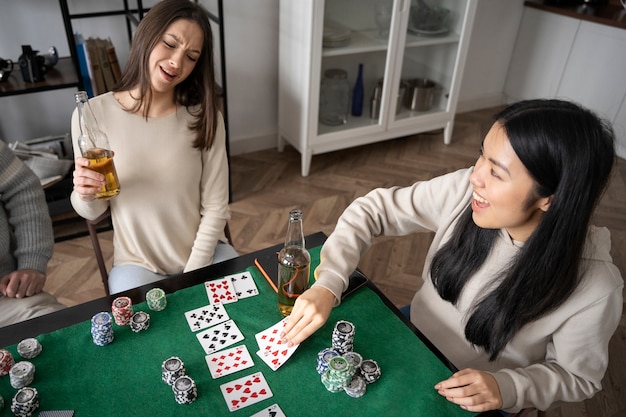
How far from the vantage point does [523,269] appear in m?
1.09

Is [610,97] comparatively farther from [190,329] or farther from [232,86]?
[190,329]

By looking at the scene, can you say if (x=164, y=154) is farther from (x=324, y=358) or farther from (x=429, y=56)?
(x=429, y=56)

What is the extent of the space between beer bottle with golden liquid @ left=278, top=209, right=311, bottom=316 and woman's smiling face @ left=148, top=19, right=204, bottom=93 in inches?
25.2

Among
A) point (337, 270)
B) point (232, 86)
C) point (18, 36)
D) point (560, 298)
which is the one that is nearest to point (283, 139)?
point (232, 86)

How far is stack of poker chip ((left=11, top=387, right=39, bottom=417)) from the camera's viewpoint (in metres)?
0.93

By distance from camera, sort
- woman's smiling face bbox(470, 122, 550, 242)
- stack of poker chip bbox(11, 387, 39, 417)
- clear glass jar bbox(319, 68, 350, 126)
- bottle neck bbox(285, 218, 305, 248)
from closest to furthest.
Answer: stack of poker chip bbox(11, 387, 39, 417) → woman's smiling face bbox(470, 122, 550, 242) → bottle neck bbox(285, 218, 305, 248) → clear glass jar bbox(319, 68, 350, 126)

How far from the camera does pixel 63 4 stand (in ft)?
6.86

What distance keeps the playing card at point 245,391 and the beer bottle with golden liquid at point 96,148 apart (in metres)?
0.72

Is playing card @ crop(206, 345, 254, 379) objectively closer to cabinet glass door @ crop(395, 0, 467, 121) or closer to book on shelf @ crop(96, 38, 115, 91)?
book on shelf @ crop(96, 38, 115, 91)

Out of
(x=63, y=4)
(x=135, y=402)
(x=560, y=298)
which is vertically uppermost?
(x=63, y=4)

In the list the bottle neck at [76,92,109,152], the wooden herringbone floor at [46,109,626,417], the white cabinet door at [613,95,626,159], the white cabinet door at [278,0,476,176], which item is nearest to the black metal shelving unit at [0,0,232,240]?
the wooden herringbone floor at [46,109,626,417]

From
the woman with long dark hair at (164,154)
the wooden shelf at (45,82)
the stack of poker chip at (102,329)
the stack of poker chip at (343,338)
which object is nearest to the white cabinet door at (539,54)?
the woman with long dark hair at (164,154)

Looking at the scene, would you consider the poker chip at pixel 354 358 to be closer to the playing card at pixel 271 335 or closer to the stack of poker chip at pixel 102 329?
the playing card at pixel 271 335

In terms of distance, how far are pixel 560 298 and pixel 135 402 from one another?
955 millimetres
